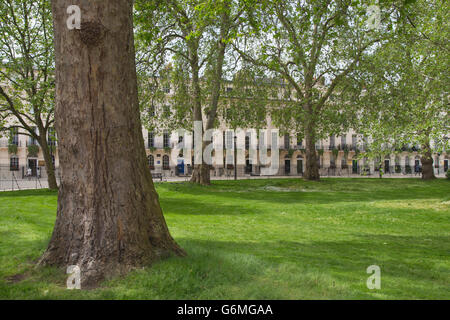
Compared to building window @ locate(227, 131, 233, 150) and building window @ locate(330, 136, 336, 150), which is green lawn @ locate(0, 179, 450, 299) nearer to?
building window @ locate(227, 131, 233, 150)

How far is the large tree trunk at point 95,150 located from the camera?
14.8ft

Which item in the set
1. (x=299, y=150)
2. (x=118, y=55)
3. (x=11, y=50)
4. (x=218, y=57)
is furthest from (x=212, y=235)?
(x=299, y=150)

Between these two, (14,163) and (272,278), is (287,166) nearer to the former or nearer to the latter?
(14,163)

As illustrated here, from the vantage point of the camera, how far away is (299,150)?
63.1m

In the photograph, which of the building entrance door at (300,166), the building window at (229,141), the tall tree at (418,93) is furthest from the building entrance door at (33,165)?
the tall tree at (418,93)

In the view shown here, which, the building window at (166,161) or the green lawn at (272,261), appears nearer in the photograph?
the green lawn at (272,261)

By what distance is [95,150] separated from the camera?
456cm

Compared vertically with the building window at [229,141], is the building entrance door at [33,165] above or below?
below

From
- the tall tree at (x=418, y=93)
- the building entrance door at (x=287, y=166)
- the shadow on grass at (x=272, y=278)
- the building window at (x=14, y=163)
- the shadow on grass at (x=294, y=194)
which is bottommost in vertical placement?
the shadow on grass at (x=294, y=194)

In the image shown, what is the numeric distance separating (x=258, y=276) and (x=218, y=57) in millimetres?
20396

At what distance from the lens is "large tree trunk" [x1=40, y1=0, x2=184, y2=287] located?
178 inches

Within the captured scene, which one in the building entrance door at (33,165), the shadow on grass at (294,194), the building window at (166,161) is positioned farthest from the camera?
the building window at (166,161)

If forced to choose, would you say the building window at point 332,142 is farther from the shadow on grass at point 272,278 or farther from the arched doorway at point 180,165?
the shadow on grass at point 272,278
